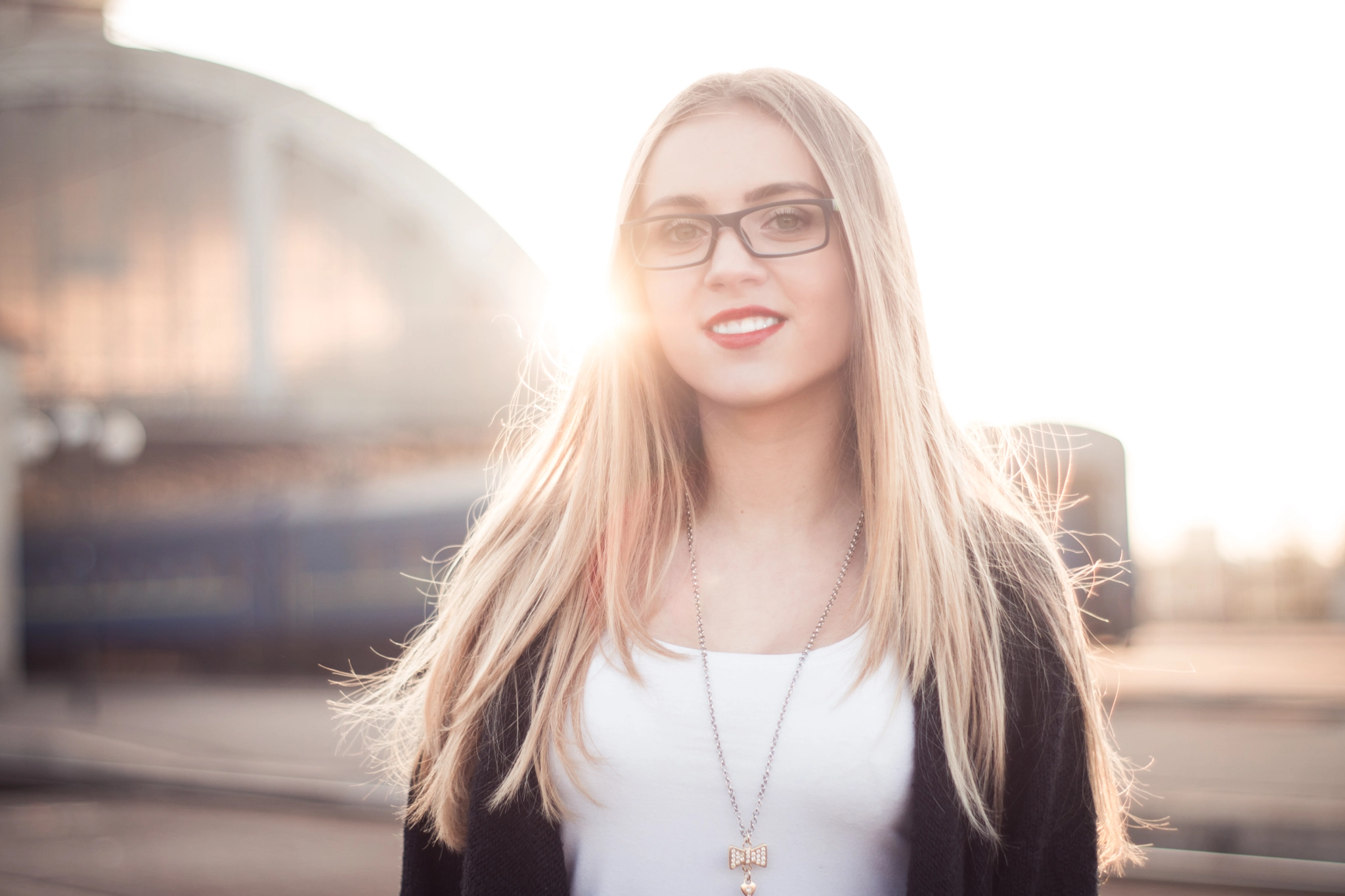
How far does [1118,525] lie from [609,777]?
11628mm

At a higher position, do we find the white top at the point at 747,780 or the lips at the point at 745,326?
the lips at the point at 745,326

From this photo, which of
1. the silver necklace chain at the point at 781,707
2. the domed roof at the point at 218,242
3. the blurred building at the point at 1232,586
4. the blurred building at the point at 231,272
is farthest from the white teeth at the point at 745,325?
the domed roof at the point at 218,242

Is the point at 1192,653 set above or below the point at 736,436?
below

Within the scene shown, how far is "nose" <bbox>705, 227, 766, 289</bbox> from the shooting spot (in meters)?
1.90

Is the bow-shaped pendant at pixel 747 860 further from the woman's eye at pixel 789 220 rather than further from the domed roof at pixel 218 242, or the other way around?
the domed roof at pixel 218 242

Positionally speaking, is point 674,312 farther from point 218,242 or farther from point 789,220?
point 218,242

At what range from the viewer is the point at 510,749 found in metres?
1.98

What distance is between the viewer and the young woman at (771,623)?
1825 mm

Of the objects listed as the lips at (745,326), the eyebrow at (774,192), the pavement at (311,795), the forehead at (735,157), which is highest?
the forehead at (735,157)

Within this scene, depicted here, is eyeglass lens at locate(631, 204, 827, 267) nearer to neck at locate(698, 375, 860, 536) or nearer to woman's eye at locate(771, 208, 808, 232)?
woman's eye at locate(771, 208, 808, 232)

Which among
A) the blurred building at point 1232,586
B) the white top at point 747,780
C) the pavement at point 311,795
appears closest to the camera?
the white top at point 747,780

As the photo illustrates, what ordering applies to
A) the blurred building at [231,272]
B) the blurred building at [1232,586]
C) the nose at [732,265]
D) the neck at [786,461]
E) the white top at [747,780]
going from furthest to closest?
the blurred building at [231,272] < the blurred building at [1232,586] < the neck at [786,461] < the nose at [732,265] < the white top at [747,780]

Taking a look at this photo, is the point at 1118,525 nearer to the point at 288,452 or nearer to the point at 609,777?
the point at 609,777

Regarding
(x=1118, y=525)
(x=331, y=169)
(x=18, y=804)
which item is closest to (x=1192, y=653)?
(x=1118, y=525)
